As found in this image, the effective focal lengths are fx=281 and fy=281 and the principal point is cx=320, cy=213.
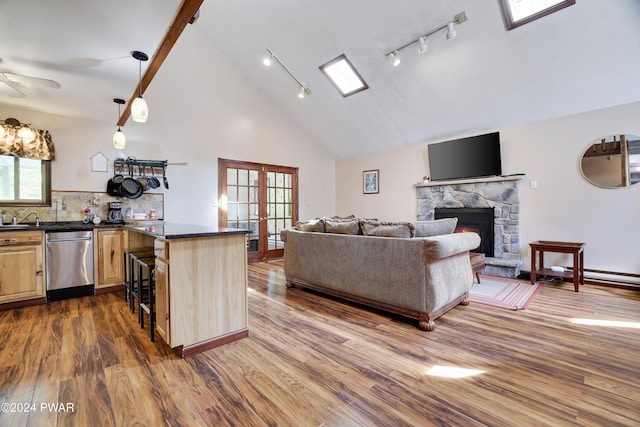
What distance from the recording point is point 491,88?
13.6 feet

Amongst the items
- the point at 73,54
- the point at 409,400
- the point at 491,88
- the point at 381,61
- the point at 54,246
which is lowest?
the point at 409,400

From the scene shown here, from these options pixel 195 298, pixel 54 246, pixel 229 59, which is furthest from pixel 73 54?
pixel 229 59

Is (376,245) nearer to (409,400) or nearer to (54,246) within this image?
(409,400)

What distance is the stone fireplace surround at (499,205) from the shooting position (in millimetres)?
4480

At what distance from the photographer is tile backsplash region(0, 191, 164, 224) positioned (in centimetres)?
357

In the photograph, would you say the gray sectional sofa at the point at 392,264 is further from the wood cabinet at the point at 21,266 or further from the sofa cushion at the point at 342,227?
the wood cabinet at the point at 21,266

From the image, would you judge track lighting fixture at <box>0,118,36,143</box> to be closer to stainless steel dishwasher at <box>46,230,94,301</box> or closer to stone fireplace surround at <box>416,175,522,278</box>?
stainless steel dishwasher at <box>46,230,94,301</box>

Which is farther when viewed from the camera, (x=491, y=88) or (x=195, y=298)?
(x=491, y=88)

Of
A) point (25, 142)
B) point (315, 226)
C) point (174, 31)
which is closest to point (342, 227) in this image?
point (315, 226)

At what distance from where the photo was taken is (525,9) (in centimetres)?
326

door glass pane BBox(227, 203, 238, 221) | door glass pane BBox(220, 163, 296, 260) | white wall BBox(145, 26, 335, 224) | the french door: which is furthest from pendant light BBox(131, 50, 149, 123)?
door glass pane BBox(227, 203, 238, 221)

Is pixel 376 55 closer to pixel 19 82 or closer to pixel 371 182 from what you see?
pixel 371 182

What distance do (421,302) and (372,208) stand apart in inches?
164

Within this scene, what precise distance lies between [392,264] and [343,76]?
12.4 ft
